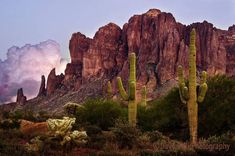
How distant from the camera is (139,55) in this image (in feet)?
518

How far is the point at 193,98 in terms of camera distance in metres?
23.9

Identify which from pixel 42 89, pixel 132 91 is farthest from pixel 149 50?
pixel 132 91

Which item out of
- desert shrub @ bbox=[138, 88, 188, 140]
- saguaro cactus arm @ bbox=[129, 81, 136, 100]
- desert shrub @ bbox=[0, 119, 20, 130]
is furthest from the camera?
desert shrub @ bbox=[138, 88, 188, 140]

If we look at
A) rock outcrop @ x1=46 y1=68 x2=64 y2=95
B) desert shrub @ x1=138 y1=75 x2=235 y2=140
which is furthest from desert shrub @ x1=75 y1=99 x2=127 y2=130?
rock outcrop @ x1=46 y1=68 x2=64 y2=95

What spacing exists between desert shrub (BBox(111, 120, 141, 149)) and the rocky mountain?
11671cm

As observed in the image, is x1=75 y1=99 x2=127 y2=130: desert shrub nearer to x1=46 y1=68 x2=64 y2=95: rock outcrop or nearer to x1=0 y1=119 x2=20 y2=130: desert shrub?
x1=0 y1=119 x2=20 y2=130: desert shrub

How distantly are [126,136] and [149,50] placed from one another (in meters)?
144

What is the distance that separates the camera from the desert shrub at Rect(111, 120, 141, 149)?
16.4 metres

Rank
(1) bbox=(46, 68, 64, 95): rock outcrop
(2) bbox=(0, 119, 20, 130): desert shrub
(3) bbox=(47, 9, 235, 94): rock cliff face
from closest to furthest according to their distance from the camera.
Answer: (2) bbox=(0, 119, 20, 130): desert shrub
(3) bbox=(47, 9, 235, 94): rock cliff face
(1) bbox=(46, 68, 64, 95): rock outcrop

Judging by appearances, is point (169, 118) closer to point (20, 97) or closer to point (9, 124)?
point (9, 124)

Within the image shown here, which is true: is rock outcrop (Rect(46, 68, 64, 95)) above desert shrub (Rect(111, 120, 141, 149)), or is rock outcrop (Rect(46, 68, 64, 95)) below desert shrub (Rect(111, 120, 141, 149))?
above

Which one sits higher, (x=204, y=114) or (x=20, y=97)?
(x=20, y=97)

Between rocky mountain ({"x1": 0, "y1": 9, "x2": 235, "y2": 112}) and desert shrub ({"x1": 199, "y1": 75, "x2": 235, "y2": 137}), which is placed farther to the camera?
rocky mountain ({"x1": 0, "y1": 9, "x2": 235, "y2": 112})

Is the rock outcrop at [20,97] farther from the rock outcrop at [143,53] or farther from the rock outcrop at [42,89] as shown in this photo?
the rock outcrop at [143,53]
